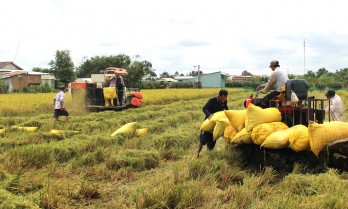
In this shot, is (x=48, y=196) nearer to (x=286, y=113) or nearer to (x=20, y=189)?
(x=20, y=189)

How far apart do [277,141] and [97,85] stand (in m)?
11.0

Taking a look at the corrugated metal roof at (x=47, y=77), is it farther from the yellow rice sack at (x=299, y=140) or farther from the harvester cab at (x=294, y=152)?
the yellow rice sack at (x=299, y=140)

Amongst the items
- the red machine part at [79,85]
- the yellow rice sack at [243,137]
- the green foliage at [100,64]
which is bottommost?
the yellow rice sack at [243,137]

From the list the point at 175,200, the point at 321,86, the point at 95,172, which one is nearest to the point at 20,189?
the point at 95,172

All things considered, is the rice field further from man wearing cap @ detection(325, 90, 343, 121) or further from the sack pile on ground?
man wearing cap @ detection(325, 90, 343, 121)

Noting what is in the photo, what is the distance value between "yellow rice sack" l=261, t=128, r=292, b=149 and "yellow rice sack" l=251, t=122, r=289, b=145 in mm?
131

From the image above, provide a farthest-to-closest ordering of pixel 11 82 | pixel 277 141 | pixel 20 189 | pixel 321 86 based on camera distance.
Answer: pixel 321 86
pixel 11 82
pixel 277 141
pixel 20 189

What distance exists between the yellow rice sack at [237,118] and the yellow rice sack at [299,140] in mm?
1028

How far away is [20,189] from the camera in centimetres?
413

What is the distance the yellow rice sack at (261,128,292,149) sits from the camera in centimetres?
489

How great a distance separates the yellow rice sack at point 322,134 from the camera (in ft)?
14.7

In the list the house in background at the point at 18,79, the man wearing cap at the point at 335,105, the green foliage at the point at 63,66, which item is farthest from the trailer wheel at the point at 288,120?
the green foliage at the point at 63,66

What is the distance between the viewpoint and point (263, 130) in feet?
17.3

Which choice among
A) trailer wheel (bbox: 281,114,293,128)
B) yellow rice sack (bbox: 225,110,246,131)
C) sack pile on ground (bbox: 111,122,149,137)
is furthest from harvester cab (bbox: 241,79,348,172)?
sack pile on ground (bbox: 111,122,149,137)
